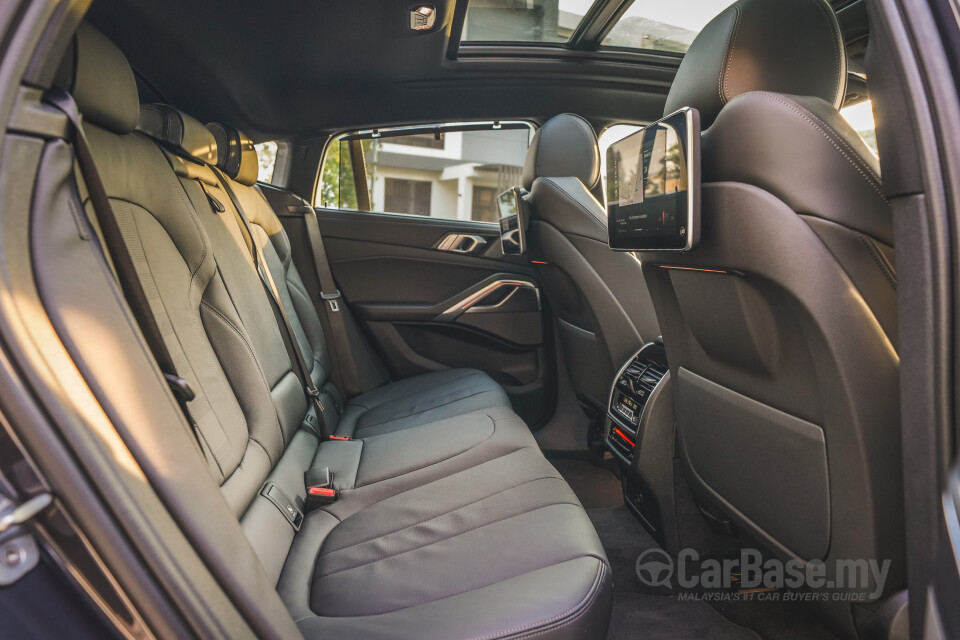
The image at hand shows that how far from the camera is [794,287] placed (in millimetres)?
887

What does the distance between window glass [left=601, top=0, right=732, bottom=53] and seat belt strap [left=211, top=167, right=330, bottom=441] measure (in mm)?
1448

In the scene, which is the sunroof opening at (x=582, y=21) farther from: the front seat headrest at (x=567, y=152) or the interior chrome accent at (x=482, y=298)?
the interior chrome accent at (x=482, y=298)

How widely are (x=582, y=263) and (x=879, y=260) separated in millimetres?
1126

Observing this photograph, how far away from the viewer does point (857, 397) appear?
0.87 metres

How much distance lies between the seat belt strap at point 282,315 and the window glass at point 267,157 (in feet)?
3.17

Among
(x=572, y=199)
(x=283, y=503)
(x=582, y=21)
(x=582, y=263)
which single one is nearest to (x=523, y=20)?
(x=582, y=21)

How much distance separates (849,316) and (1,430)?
1013mm

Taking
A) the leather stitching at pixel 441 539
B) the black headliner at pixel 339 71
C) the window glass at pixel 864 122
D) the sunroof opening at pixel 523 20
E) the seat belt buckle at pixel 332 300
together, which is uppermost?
the sunroof opening at pixel 523 20

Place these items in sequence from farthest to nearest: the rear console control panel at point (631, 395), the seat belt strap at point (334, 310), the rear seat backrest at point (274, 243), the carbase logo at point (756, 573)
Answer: the seat belt strap at point (334, 310)
the rear seat backrest at point (274, 243)
the rear console control panel at point (631, 395)
the carbase logo at point (756, 573)

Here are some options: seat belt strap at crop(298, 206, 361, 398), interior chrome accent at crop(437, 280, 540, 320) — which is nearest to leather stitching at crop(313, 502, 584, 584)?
seat belt strap at crop(298, 206, 361, 398)

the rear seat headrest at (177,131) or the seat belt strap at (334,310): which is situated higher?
the rear seat headrest at (177,131)

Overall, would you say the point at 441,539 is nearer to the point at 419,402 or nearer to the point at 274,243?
the point at 419,402

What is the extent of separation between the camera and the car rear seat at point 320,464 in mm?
887

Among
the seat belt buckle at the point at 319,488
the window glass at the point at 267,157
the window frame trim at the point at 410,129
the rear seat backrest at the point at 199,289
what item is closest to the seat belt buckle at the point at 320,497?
the seat belt buckle at the point at 319,488
